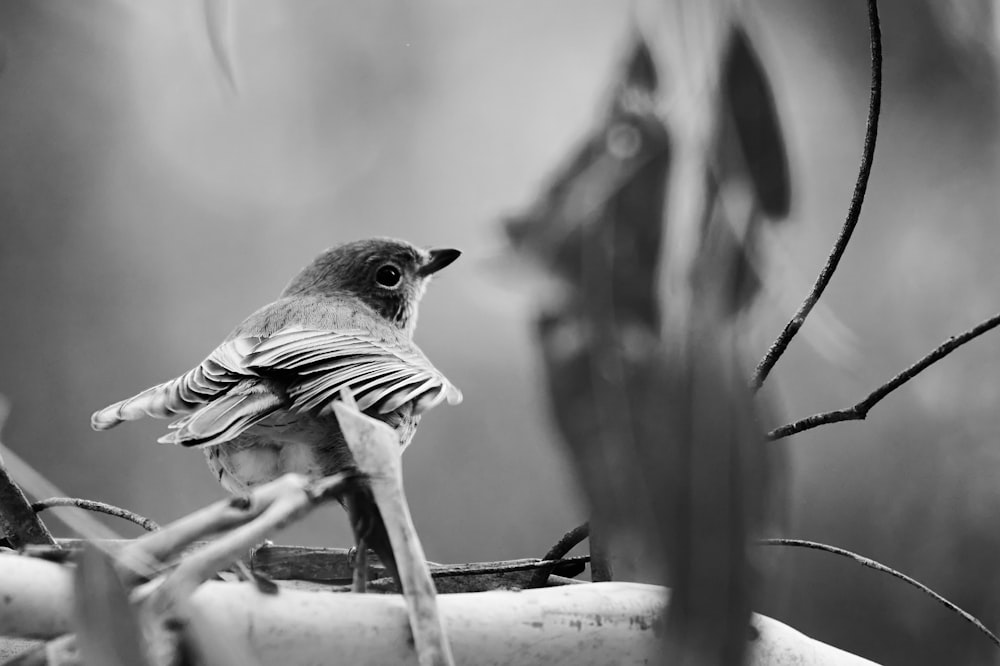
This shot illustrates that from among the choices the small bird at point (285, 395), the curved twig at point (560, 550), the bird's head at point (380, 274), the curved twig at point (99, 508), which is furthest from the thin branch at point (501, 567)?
the bird's head at point (380, 274)

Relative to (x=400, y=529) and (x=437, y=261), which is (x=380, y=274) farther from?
(x=400, y=529)

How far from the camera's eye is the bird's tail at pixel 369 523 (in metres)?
0.49

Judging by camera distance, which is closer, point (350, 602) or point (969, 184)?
point (350, 602)

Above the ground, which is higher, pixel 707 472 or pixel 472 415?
pixel 472 415

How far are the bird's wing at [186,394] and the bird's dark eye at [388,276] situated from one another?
1.95 feet

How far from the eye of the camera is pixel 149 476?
7.88 feet

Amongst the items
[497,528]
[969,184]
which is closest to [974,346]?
[969,184]

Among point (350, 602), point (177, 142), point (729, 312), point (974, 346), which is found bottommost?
point (350, 602)

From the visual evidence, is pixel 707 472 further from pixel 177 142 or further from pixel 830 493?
pixel 177 142

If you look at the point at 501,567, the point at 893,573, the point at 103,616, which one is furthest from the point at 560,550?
the point at 103,616

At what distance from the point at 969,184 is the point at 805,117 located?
47 centimetres

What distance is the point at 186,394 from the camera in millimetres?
945

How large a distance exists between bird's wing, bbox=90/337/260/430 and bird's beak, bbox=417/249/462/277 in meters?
0.63

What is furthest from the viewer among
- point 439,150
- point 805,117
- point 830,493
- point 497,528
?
point 439,150
